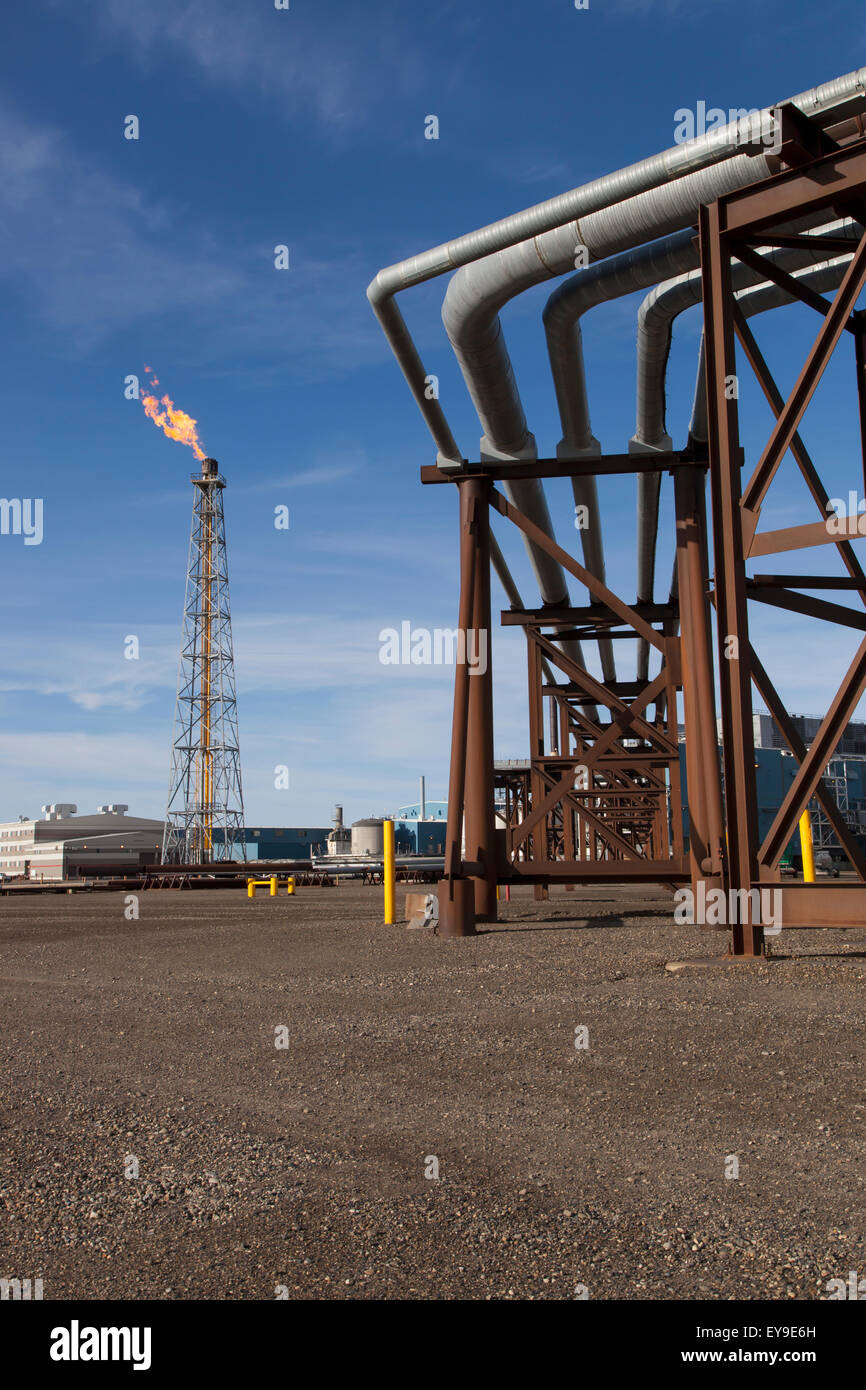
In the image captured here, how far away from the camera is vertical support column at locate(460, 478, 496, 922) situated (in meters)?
13.0

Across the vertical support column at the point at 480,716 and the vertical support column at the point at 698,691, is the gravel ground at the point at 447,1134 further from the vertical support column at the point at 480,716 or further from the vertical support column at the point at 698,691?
the vertical support column at the point at 480,716

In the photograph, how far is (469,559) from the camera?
13.4 metres

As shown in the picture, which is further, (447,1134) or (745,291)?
(745,291)

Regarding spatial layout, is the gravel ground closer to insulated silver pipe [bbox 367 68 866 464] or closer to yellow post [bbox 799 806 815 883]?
yellow post [bbox 799 806 815 883]

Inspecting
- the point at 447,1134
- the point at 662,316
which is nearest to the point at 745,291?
the point at 662,316

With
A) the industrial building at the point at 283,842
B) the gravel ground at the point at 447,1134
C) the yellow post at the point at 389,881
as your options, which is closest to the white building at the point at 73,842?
the industrial building at the point at 283,842

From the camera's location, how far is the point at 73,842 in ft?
291

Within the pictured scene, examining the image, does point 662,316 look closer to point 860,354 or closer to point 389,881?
point 860,354

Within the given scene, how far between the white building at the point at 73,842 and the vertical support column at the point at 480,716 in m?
66.0

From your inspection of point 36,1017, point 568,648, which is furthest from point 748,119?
point 568,648

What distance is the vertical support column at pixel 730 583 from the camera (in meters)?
8.25

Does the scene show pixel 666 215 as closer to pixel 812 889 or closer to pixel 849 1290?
pixel 812 889

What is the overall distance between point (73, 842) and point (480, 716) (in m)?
83.7

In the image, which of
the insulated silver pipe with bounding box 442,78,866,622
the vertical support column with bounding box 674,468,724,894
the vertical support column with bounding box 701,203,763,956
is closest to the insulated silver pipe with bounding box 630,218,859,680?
the vertical support column with bounding box 674,468,724,894
